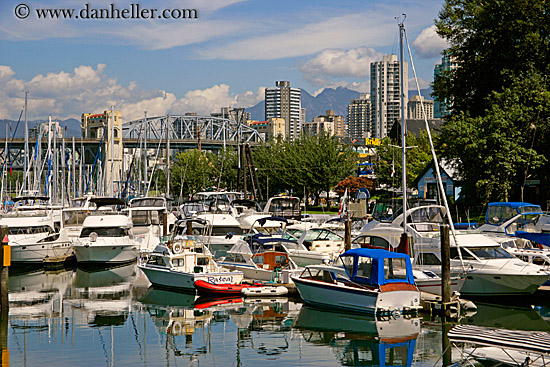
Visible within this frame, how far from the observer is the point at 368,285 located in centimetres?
2525

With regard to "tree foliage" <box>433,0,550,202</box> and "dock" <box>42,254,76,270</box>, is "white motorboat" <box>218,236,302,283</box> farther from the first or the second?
"tree foliage" <box>433,0,550,202</box>

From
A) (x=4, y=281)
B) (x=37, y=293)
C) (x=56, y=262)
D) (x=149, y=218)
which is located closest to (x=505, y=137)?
(x=149, y=218)

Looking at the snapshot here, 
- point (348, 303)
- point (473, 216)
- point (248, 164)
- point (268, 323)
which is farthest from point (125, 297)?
point (248, 164)

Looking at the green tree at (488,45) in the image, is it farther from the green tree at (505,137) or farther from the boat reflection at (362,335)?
the boat reflection at (362,335)

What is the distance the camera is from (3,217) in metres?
41.8

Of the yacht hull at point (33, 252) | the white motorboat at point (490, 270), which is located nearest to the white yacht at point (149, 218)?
the yacht hull at point (33, 252)

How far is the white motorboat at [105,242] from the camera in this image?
3988 cm

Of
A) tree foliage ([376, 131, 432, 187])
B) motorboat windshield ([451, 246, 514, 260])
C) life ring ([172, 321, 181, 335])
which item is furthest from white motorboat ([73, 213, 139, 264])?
tree foliage ([376, 131, 432, 187])

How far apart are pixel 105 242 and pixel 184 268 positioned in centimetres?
1054

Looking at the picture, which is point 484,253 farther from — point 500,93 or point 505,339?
point 500,93

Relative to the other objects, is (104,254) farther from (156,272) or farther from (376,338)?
(376,338)

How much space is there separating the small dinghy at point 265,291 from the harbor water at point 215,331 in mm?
276

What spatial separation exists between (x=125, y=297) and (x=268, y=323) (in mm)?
9092

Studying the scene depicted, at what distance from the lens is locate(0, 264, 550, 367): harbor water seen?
20.7m
